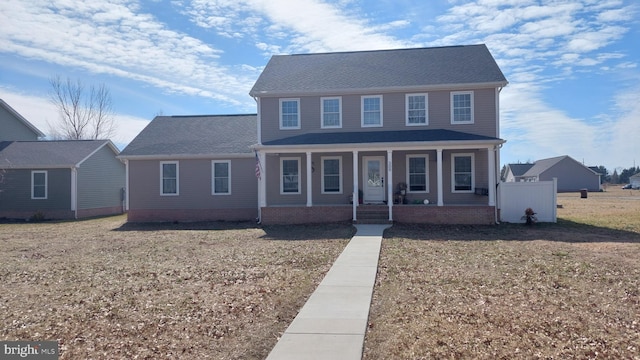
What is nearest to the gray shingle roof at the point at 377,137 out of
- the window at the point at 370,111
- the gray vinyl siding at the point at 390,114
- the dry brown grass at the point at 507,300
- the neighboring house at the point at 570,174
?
the gray vinyl siding at the point at 390,114

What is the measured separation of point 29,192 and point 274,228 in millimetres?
16178

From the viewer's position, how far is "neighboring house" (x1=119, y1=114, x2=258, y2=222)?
66.9 ft

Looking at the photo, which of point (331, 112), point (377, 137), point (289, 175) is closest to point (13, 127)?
point (289, 175)

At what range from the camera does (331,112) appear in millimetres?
19391

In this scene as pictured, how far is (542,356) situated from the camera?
470 centimetres

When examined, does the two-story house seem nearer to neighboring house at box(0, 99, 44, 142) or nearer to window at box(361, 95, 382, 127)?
window at box(361, 95, 382, 127)

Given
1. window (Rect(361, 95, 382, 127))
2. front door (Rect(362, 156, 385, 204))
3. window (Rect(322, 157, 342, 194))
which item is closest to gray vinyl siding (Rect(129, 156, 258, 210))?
window (Rect(322, 157, 342, 194))

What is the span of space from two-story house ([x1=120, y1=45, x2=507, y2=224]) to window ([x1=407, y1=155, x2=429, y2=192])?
0.14 ft

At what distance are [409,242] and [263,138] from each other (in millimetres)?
9179

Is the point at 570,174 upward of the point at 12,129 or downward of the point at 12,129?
downward

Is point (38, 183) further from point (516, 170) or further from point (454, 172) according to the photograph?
point (516, 170)

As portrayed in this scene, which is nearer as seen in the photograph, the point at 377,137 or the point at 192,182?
the point at 377,137

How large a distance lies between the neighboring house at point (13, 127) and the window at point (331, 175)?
22.8 metres

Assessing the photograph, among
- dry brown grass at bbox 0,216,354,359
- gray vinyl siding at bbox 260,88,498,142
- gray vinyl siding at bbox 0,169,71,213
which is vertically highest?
gray vinyl siding at bbox 260,88,498,142
